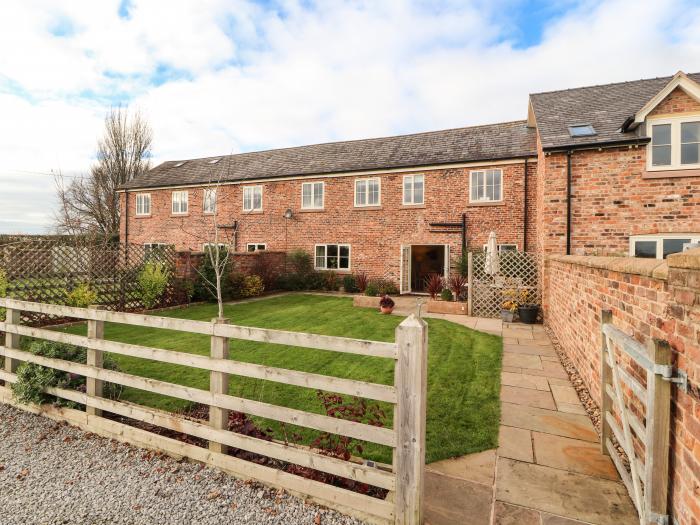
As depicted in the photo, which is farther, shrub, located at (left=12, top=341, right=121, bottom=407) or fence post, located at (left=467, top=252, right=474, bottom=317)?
fence post, located at (left=467, top=252, right=474, bottom=317)

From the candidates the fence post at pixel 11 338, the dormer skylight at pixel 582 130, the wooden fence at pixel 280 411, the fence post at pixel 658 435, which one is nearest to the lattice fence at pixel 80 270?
the fence post at pixel 11 338

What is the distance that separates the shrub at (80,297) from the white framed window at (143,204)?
48.6 feet

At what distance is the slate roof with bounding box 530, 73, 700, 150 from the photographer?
10219 mm

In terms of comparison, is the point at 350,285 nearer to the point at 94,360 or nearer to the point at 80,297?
the point at 80,297

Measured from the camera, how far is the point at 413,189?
1571 centimetres

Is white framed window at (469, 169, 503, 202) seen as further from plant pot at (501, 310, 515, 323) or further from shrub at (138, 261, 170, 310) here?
shrub at (138, 261, 170, 310)

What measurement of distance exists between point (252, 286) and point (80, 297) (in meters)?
6.20

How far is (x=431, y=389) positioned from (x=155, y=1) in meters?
7.57

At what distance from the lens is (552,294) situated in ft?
30.3

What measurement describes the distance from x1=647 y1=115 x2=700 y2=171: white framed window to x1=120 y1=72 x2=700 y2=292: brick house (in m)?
0.03

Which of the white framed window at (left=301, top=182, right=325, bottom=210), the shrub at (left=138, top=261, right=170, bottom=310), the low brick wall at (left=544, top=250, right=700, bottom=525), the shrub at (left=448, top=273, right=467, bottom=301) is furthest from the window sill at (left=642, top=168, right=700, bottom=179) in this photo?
the shrub at (left=138, top=261, right=170, bottom=310)

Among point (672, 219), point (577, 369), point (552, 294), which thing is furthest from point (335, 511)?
point (672, 219)

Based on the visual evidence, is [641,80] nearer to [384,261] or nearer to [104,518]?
[384,261]

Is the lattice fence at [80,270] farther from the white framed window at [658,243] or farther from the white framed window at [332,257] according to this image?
the white framed window at [658,243]
